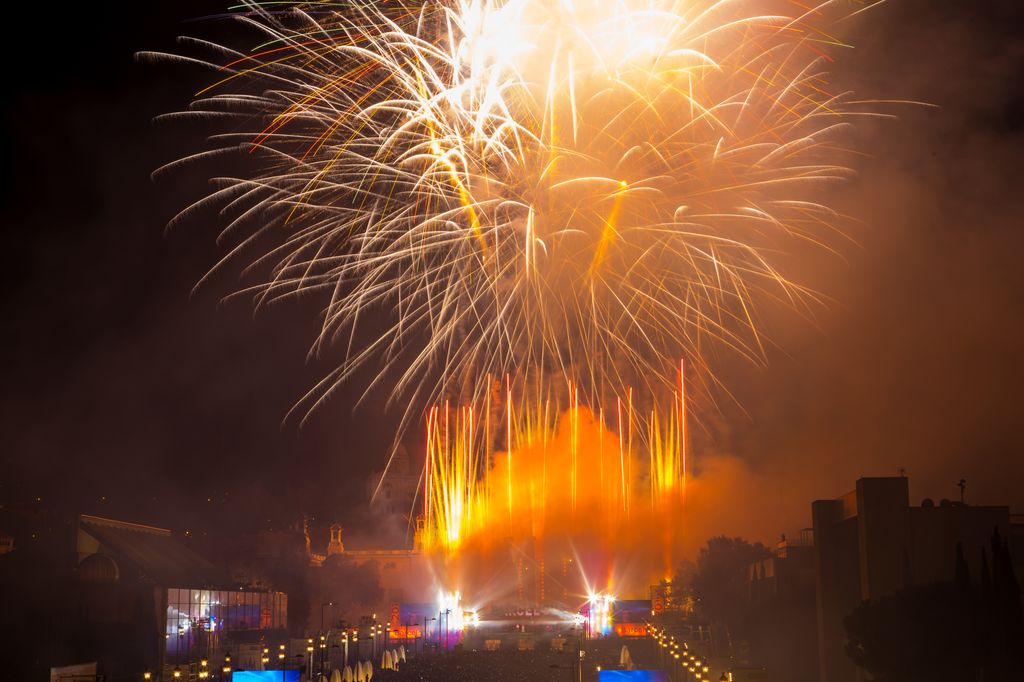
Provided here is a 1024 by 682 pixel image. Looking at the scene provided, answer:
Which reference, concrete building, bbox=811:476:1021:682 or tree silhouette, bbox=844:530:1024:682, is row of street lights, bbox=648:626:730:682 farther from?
concrete building, bbox=811:476:1021:682

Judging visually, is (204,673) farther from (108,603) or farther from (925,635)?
(925,635)

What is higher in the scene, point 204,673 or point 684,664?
point 204,673

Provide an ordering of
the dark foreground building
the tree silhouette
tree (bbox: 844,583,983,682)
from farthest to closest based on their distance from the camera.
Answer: the dark foreground building < tree (bbox: 844,583,983,682) < the tree silhouette

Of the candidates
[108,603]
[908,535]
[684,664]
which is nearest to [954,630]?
[908,535]

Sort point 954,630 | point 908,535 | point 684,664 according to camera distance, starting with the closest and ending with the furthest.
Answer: point 954,630 < point 908,535 < point 684,664

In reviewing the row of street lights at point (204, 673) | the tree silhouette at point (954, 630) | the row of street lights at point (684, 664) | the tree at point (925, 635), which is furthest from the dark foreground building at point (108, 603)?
the tree silhouette at point (954, 630)

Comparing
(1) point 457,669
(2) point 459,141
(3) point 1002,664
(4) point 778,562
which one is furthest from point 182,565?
(3) point 1002,664

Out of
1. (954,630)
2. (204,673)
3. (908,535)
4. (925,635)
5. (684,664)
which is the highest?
(908,535)

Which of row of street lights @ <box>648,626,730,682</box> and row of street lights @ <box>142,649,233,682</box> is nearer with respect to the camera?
row of street lights @ <box>648,626,730,682</box>

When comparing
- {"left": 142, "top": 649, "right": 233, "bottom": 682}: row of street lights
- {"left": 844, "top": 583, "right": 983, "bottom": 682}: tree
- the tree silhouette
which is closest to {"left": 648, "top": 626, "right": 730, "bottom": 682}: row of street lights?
{"left": 844, "top": 583, "right": 983, "bottom": 682}: tree

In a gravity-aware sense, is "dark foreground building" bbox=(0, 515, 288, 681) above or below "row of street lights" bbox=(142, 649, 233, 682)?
above

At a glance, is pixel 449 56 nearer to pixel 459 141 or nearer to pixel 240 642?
pixel 459 141
